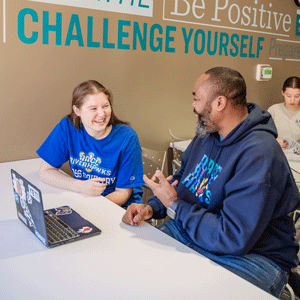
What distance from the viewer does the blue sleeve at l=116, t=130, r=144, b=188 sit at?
2.01 metres

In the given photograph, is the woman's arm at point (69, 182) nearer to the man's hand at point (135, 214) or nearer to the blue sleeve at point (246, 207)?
the man's hand at point (135, 214)

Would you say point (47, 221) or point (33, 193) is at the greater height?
point (33, 193)

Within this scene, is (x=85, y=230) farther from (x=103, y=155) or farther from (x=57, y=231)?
(x=103, y=155)

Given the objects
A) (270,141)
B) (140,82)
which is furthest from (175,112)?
(270,141)

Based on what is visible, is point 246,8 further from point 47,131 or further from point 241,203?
point 241,203

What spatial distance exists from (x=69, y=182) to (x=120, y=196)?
0.95 feet

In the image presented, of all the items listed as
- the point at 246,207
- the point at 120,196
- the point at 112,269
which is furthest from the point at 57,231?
the point at 246,207

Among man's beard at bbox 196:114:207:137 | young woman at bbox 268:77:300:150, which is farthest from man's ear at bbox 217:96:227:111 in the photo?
young woman at bbox 268:77:300:150

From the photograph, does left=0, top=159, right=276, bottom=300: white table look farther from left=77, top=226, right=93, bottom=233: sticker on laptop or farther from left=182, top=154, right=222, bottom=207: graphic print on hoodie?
left=182, top=154, right=222, bottom=207: graphic print on hoodie

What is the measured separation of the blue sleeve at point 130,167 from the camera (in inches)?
79.2

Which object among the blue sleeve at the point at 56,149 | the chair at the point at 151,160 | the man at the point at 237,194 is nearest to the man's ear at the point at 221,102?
the man at the point at 237,194

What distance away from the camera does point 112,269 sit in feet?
3.82

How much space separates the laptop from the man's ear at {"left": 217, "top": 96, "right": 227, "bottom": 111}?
0.72 meters

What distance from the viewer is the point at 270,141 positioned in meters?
1.36
